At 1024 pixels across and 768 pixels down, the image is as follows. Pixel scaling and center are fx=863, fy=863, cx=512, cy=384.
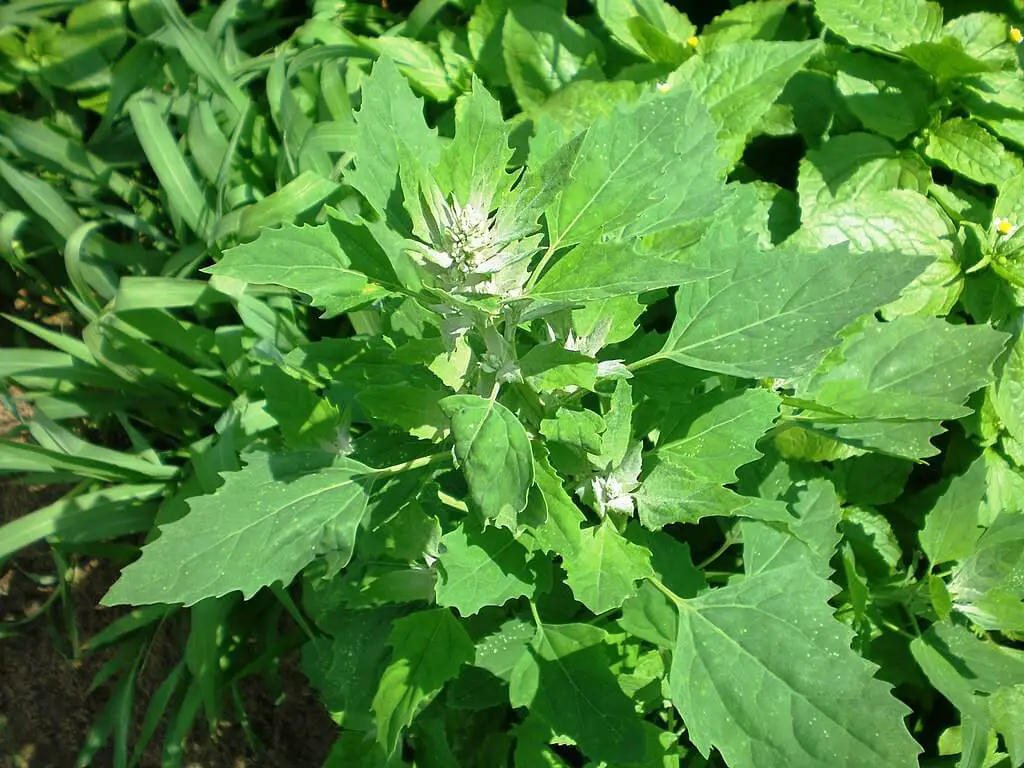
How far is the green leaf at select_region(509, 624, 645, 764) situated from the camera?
1.38 metres

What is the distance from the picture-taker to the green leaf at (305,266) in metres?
1.06

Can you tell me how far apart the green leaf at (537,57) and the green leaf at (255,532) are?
1396 millimetres

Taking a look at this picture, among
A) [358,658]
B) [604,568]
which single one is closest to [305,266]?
[604,568]

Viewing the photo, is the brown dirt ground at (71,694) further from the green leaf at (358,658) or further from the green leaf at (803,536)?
the green leaf at (803,536)

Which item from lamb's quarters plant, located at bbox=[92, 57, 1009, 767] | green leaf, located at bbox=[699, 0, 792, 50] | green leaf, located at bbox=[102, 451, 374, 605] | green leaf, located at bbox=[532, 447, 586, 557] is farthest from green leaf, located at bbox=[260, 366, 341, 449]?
green leaf, located at bbox=[699, 0, 792, 50]

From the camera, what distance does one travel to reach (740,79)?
2.05 m

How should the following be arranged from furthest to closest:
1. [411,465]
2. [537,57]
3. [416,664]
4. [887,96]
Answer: [537,57] → [887,96] → [416,664] → [411,465]

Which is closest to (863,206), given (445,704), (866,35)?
(866,35)

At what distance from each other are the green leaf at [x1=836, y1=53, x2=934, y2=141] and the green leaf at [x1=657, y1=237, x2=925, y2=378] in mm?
1053

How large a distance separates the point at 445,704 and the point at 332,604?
1.12ft

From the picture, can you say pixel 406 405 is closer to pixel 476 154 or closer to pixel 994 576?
pixel 476 154

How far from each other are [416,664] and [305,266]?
2.40ft

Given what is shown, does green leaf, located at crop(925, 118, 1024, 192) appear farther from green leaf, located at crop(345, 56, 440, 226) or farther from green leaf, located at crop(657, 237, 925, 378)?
green leaf, located at crop(345, 56, 440, 226)

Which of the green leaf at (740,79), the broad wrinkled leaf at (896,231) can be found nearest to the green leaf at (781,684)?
the broad wrinkled leaf at (896,231)
